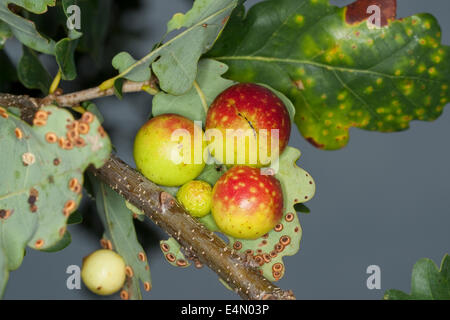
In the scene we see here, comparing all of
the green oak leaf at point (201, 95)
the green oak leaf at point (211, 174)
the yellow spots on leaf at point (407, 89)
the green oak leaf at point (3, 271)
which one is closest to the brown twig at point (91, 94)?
the green oak leaf at point (201, 95)

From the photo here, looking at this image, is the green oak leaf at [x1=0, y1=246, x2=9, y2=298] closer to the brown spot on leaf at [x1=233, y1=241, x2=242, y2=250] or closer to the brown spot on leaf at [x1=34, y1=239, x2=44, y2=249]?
the brown spot on leaf at [x1=34, y1=239, x2=44, y2=249]

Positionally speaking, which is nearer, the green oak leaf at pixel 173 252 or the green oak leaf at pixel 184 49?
the green oak leaf at pixel 184 49

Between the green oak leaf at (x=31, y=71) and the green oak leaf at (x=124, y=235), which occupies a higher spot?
the green oak leaf at (x=31, y=71)

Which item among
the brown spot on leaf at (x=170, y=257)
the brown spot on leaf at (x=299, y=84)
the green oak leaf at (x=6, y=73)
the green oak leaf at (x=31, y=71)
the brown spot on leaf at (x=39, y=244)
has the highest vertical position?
the green oak leaf at (x=6, y=73)

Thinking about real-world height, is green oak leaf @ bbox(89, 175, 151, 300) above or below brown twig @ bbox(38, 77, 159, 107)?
below

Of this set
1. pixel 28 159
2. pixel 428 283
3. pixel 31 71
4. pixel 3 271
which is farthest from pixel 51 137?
pixel 428 283

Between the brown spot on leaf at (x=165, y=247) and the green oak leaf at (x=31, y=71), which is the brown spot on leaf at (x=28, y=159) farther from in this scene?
the green oak leaf at (x=31, y=71)

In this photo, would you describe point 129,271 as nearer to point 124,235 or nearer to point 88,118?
point 124,235

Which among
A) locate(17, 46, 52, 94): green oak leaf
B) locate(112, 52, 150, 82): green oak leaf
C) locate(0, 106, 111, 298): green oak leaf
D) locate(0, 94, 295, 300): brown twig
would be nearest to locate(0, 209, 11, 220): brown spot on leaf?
locate(0, 106, 111, 298): green oak leaf
